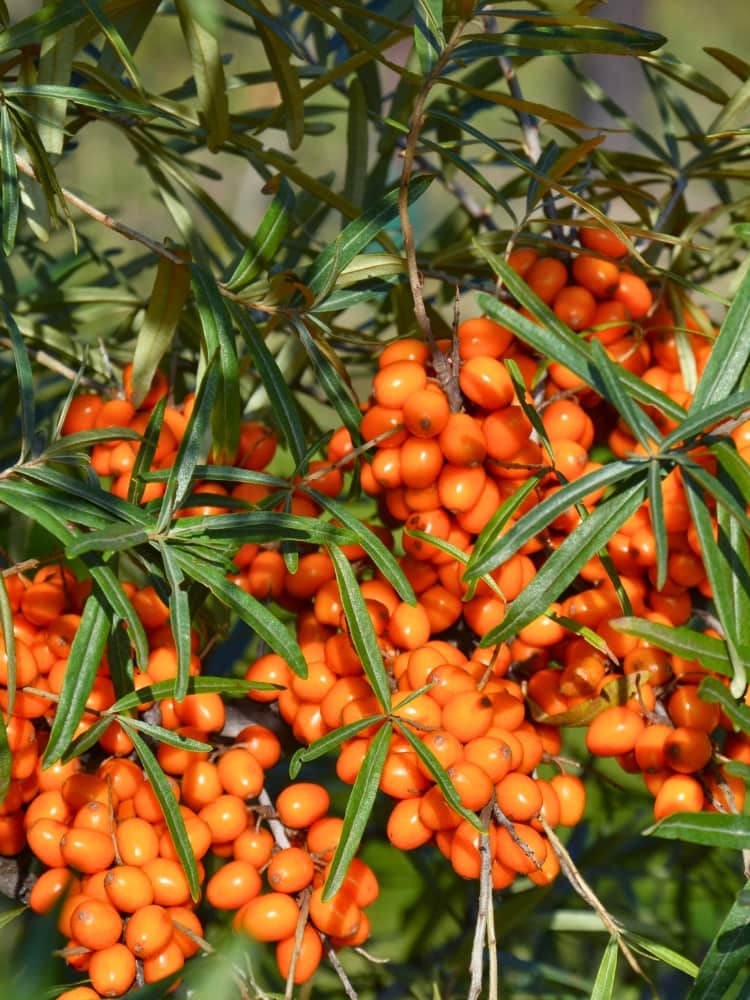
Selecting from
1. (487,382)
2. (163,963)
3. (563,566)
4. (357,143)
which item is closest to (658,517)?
(563,566)

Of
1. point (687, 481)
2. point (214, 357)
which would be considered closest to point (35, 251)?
point (214, 357)

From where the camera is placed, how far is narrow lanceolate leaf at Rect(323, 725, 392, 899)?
52cm

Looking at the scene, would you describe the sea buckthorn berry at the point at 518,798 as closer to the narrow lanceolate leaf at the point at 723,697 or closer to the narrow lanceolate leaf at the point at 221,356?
the narrow lanceolate leaf at the point at 723,697

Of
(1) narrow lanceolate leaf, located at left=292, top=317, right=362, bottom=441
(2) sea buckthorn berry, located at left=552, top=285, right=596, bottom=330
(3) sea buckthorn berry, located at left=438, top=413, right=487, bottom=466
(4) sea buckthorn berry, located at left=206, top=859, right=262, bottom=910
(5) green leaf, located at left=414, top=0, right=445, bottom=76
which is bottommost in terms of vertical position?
(4) sea buckthorn berry, located at left=206, top=859, right=262, bottom=910

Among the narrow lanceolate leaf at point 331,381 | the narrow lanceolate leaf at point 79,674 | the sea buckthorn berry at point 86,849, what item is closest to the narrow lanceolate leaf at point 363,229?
the narrow lanceolate leaf at point 331,381

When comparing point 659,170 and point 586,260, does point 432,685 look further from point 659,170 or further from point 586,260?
point 659,170

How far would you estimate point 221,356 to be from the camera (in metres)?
0.63

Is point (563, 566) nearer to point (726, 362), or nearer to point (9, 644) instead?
point (726, 362)

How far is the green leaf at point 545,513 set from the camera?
1.63 feet

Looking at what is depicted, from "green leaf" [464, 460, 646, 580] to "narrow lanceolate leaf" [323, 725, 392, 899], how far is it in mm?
112

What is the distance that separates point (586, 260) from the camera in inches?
27.5

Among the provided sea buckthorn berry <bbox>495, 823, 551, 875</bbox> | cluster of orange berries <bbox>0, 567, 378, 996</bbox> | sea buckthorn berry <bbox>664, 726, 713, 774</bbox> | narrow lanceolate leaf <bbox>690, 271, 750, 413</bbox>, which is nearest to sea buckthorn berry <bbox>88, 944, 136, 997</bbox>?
cluster of orange berries <bbox>0, 567, 378, 996</bbox>

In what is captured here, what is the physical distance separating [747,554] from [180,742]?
11.7 inches

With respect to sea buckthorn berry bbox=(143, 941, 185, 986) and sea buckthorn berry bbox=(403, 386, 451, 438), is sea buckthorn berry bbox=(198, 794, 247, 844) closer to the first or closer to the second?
sea buckthorn berry bbox=(143, 941, 185, 986)
